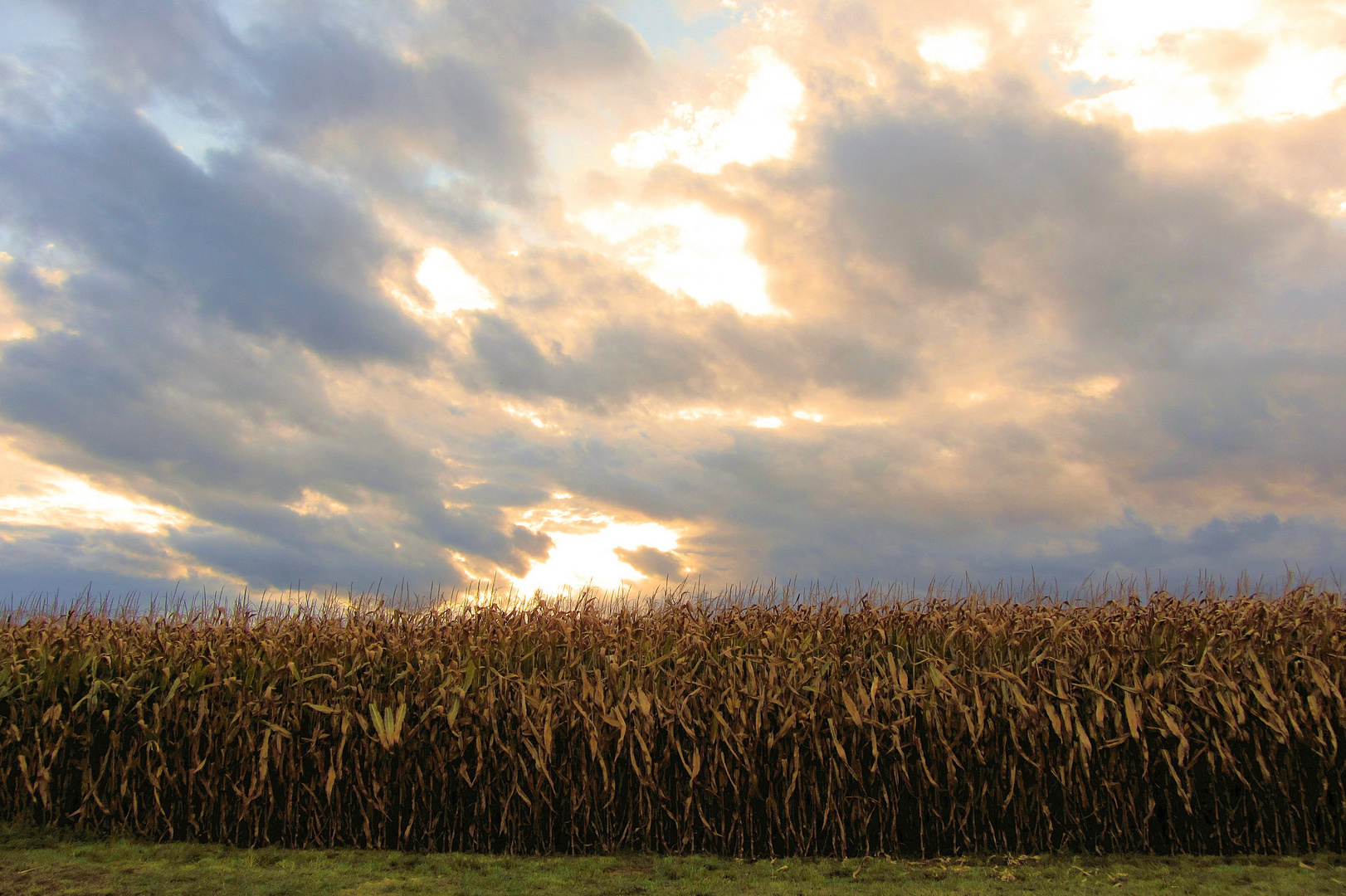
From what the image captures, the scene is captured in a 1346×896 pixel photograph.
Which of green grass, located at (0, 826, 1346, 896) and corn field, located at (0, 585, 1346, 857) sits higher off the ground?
corn field, located at (0, 585, 1346, 857)

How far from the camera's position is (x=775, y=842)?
18.1 ft

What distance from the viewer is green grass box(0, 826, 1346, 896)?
4809mm

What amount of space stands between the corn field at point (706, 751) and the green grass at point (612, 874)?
21cm

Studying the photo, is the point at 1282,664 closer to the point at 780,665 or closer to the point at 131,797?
Answer: the point at 780,665

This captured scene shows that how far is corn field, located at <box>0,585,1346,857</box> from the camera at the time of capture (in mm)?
5406

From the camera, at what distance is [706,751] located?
537cm

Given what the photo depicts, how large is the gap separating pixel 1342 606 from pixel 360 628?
31.2 ft

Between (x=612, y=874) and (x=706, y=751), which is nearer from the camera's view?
(x=612, y=874)

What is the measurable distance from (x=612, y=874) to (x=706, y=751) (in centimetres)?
96

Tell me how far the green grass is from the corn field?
0.21 m

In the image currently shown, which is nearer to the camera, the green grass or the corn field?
the green grass

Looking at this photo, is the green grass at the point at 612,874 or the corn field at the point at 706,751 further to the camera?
the corn field at the point at 706,751

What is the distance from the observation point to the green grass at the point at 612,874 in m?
4.81

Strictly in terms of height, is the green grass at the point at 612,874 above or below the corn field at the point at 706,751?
below
